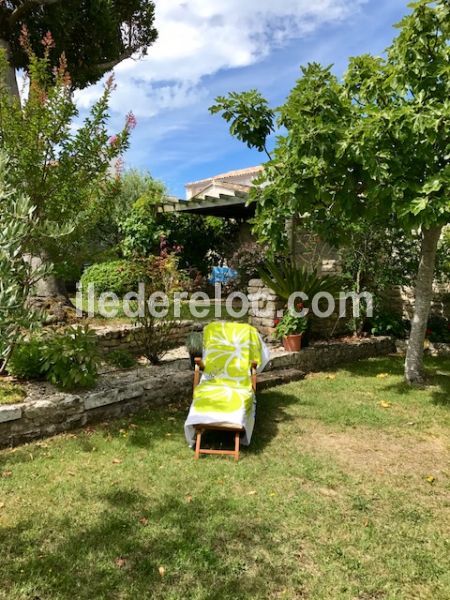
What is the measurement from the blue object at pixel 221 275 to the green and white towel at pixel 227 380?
24.8ft

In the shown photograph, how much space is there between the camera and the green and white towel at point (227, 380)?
4.57 metres

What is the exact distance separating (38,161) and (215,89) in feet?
12.1

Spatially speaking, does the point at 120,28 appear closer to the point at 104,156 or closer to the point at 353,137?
the point at 104,156

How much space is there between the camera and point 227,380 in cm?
558

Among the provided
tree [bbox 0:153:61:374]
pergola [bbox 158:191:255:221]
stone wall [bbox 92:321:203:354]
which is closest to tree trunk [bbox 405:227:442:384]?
stone wall [bbox 92:321:203:354]

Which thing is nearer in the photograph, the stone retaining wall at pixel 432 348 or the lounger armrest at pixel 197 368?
the lounger armrest at pixel 197 368

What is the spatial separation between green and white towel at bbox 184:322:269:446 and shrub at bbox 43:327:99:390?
1.37 m

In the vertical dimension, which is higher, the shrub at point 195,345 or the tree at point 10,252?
the tree at point 10,252

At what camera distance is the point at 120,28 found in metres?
11.9

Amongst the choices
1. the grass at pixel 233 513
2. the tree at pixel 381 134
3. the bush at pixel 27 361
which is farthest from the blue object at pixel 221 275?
the grass at pixel 233 513

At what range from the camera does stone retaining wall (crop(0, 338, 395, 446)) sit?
4.52 m

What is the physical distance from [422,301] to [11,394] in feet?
19.5

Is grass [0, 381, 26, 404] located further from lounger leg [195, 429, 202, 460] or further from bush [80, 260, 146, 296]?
bush [80, 260, 146, 296]

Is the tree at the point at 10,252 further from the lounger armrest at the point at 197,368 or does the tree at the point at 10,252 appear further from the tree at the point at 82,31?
the tree at the point at 82,31
